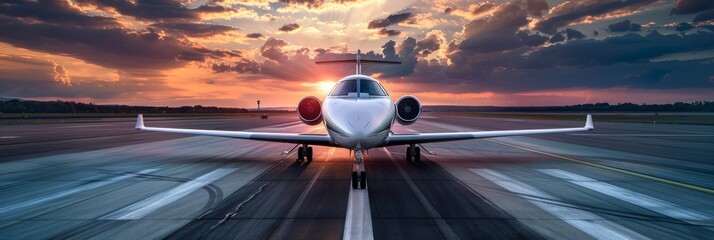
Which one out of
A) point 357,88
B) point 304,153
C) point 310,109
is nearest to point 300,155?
point 304,153

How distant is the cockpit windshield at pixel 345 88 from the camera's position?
29.5ft

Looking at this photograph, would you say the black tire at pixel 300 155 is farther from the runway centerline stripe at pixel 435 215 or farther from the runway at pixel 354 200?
the runway centerline stripe at pixel 435 215

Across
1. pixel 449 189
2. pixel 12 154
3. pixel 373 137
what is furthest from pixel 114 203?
pixel 12 154

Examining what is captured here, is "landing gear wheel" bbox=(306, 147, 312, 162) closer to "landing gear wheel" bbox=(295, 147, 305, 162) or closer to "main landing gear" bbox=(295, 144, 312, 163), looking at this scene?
"main landing gear" bbox=(295, 144, 312, 163)

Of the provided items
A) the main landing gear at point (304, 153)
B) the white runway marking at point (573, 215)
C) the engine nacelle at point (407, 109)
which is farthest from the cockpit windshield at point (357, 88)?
the white runway marking at point (573, 215)

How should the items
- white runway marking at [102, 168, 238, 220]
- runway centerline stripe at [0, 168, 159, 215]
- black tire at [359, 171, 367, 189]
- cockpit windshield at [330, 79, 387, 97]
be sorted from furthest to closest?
cockpit windshield at [330, 79, 387, 97] → black tire at [359, 171, 367, 189] → runway centerline stripe at [0, 168, 159, 215] → white runway marking at [102, 168, 238, 220]

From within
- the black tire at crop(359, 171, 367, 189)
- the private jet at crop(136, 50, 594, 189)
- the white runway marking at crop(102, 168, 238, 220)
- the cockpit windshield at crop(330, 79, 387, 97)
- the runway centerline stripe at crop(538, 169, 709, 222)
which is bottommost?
the white runway marking at crop(102, 168, 238, 220)

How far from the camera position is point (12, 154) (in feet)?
43.3

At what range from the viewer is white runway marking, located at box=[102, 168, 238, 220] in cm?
539

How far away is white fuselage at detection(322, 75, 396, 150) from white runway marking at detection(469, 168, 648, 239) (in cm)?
295

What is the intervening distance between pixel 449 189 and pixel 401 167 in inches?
123

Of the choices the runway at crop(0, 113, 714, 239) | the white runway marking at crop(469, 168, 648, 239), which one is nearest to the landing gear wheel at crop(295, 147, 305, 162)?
the runway at crop(0, 113, 714, 239)

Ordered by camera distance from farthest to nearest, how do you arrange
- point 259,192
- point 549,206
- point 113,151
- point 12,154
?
point 113,151, point 12,154, point 259,192, point 549,206

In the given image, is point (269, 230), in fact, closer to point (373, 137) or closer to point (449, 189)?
point (373, 137)
